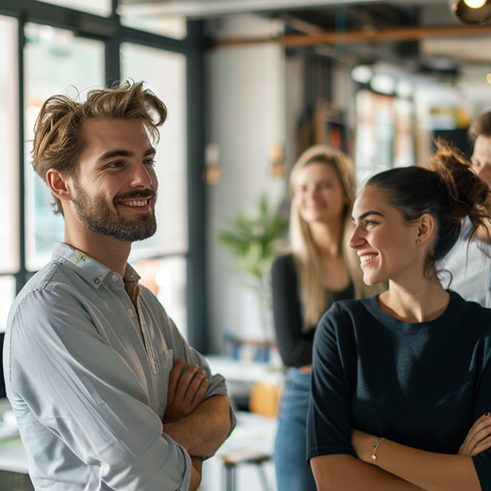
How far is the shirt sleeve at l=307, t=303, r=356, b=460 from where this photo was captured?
144 centimetres

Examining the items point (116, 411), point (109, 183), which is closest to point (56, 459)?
point (116, 411)

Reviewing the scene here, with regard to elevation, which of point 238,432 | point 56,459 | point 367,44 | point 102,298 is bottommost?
point 238,432

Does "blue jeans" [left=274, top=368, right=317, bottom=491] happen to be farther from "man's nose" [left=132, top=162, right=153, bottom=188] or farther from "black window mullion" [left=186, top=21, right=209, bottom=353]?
"black window mullion" [left=186, top=21, right=209, bottom=353]

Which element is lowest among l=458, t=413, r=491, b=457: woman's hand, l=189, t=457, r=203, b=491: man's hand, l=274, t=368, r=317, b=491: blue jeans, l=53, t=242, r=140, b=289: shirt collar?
l=274, t=368, r=317, b=491: blue jeans

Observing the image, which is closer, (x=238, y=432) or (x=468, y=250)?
(x=468, y=250)

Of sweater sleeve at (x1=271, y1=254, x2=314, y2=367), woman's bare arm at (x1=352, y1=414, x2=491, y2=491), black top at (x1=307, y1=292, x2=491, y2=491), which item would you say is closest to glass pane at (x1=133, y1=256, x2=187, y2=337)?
sweater sleeve at (x1=271, y1=254, x2=314, y2=367)

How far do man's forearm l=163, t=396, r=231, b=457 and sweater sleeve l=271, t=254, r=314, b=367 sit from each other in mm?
507

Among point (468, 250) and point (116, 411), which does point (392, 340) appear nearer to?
point (468, 250)

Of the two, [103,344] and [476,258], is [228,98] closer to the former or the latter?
[476,258]

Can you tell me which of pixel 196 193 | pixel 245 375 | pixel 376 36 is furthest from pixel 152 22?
pixel 245 375

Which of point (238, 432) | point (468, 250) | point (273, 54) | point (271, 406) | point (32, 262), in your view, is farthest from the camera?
point (273, 54)

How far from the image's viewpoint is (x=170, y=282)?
605 cm

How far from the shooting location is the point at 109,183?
4.81 feet

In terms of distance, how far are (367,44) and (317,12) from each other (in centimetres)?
55
